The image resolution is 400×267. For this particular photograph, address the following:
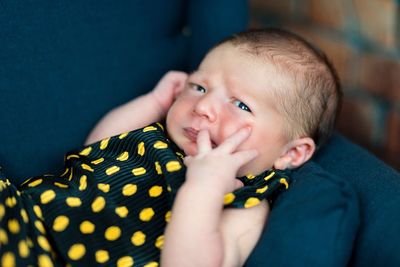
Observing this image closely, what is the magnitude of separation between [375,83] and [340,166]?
1.90 ft

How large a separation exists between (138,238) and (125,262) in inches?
1.9

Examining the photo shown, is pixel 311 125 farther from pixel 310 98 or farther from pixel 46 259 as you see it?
pixel 46 259

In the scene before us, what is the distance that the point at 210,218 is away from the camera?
2.93 feet

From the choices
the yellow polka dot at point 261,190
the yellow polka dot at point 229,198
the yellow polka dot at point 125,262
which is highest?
the yellow polka dot at point 229,198

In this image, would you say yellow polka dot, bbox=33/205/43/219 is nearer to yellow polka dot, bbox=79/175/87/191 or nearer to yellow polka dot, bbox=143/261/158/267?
yellow polka dot, bbox=79/175/87/191

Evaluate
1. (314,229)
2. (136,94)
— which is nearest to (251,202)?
(314,229)

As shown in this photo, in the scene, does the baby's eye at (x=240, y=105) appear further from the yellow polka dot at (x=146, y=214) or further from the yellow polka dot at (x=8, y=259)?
the yellow polka dot at (x=8, y=259)

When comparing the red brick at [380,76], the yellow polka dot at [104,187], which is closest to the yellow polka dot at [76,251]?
the yellow polka dot at [104,187]

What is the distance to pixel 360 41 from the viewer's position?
1.58m

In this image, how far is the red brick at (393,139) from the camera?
1.55 meters

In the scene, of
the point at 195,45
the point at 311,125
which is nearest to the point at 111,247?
the point at 311,125

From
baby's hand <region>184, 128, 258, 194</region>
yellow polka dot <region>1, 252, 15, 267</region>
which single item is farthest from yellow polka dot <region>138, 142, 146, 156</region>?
yellow polka dot <region>1, 252, 15, 267</region>

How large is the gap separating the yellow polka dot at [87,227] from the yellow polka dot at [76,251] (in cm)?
3

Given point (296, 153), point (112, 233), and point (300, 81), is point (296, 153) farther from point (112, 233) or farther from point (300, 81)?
point (112, 233)
